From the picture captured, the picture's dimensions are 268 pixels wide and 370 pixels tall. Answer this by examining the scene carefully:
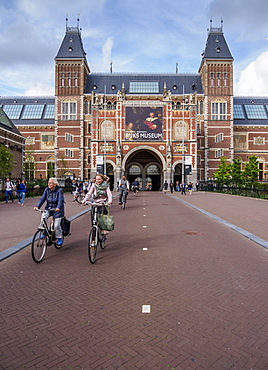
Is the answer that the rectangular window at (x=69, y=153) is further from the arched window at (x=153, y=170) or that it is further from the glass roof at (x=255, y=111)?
the glass roof at (x=255, y=111)

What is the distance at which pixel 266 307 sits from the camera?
3926 mm

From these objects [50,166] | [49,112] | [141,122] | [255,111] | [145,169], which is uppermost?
[49,112]

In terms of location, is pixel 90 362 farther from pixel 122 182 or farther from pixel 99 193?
pixel 122 182

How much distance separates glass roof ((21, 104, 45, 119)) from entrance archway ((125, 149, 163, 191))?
21.5 metres

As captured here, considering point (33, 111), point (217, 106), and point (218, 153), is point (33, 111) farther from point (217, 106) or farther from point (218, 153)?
point (218, 153)

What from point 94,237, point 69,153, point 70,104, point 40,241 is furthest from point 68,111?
point 94,237

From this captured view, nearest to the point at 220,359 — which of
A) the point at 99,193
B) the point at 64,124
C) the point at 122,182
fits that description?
the point at 99,193

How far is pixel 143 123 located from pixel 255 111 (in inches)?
1013

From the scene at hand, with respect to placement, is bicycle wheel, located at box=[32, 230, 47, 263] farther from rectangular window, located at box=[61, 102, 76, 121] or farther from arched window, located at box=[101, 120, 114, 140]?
rectangular window, located at box=[61, 102, 76, 121]

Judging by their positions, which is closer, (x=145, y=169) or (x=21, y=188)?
(x=21, y=188)

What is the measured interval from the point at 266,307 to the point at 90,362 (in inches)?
93.2

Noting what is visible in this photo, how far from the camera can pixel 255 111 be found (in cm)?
6109

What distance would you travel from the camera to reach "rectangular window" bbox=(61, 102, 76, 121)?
54625 mm

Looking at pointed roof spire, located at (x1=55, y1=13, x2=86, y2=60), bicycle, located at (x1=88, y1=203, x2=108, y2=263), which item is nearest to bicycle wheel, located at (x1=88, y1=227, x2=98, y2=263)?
bicycle, located at (x1=88, y1=203, x2=108, y2=263)
